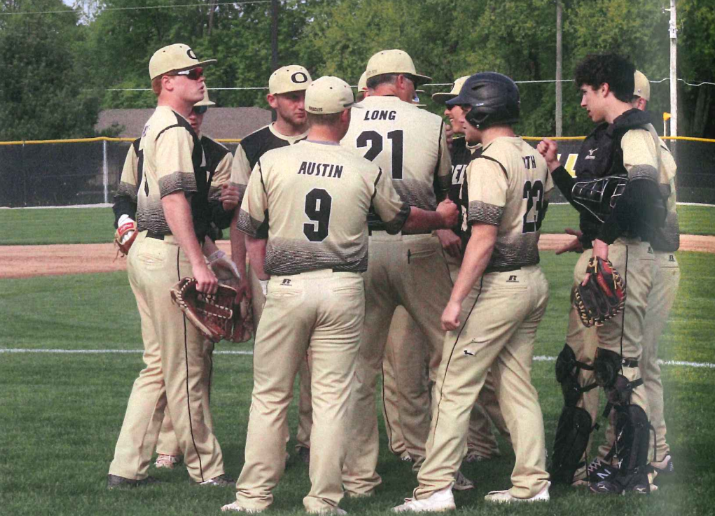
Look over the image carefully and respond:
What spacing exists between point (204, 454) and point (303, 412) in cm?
93

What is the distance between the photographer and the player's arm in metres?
4.74

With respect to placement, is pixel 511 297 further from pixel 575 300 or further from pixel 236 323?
pixel 236 323

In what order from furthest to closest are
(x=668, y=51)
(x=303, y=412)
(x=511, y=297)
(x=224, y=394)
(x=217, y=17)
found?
(x=217, y=17) < (x=224, y=394) < (x=303, y=412) < (x=511, y=297) < (x=668, y=51)

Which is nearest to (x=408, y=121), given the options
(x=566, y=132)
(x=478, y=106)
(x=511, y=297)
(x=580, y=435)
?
(x=478, y=106)

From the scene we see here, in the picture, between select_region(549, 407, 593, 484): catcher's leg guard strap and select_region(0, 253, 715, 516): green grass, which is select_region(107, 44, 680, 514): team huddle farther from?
select_region(0, 253, 715, 516): green grass

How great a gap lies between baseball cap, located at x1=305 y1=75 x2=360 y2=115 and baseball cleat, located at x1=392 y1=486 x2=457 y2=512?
1.67 meters

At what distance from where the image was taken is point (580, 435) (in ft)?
16.3

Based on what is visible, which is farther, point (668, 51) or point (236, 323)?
point (236, 323)

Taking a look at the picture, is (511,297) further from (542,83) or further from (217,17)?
(217,17)

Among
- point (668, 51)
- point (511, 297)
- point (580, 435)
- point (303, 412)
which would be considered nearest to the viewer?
point (668, 51)

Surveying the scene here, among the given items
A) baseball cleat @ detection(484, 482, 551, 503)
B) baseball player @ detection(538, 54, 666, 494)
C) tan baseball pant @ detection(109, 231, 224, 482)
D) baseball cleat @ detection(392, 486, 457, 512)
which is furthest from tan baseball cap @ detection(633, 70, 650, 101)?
tan baseball pant @ detection(109, 231, 224, 482)

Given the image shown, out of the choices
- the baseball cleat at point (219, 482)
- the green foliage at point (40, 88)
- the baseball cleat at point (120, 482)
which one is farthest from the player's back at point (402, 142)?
the green foliage at point (40, 88)

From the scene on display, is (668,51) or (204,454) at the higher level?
(668,51)

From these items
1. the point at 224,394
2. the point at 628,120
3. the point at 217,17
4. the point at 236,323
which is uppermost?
the point at 217,17
